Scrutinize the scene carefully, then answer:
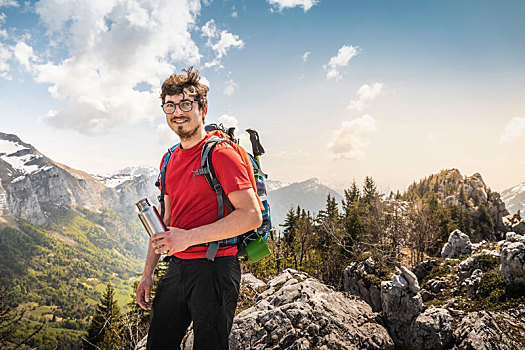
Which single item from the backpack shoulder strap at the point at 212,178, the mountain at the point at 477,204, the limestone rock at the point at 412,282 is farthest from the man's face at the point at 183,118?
the mountain at the point at 477,204

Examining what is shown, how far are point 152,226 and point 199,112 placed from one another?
3.94ft

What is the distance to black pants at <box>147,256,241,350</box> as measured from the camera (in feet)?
8.07

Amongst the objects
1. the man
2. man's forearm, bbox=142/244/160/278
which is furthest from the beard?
man's forearm, bbox=142/244/160/278

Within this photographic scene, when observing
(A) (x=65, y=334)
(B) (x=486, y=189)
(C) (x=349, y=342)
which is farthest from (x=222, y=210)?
(A) (x=65, y=334)

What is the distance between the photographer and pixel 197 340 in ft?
8.07

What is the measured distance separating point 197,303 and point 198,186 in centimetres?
106

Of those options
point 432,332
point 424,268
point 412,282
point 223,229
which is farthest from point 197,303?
point 424,268

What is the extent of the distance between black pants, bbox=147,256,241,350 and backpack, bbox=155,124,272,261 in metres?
0.19

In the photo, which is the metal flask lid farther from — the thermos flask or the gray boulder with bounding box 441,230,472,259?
the gray boulder with bounding box 441,230,472,259

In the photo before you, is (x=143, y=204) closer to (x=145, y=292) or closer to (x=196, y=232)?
(x=196, y=232)

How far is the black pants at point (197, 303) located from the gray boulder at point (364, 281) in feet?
31.9

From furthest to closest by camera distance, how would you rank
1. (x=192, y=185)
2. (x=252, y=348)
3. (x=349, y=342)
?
(x=349, y=342)
(x=252, y=348)
(x=192, y=185)

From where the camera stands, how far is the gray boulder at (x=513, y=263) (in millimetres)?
9641

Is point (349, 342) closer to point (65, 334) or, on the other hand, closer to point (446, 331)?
point (446, 331)
